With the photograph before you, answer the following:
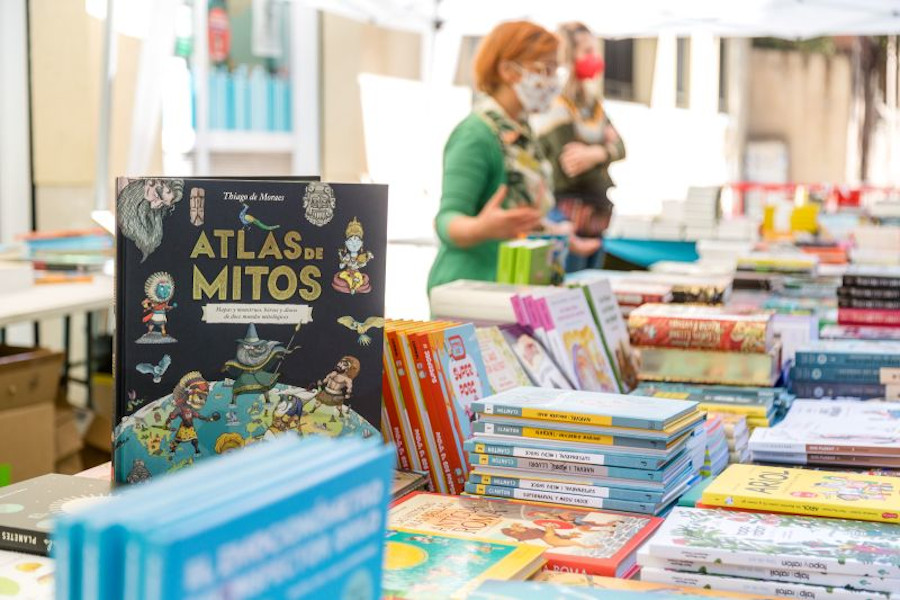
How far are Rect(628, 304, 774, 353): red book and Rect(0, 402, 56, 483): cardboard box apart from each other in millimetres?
2164

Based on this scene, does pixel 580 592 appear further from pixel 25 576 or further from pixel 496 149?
pixel 496 149

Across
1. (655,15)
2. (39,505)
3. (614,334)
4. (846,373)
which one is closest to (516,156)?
(614,334)

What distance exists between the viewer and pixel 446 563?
1.26 metres

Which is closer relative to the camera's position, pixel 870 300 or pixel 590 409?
pixel 590 409

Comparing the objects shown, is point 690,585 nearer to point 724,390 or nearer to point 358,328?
point 358,328

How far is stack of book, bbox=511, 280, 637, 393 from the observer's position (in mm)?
2176

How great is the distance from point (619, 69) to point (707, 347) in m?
11.7

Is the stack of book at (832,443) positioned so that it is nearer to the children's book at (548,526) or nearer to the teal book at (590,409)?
the teal book at (590,409)

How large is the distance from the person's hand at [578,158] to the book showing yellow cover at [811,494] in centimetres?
322

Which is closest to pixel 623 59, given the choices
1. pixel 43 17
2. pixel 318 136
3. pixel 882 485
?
pixel 318 136

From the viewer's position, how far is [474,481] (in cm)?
162

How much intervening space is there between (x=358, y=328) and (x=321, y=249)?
114mm

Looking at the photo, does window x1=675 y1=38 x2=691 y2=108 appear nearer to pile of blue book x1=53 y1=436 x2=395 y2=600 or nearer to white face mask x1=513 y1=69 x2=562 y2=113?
white face mask x1=513 y1=69 x2=562 y2=113

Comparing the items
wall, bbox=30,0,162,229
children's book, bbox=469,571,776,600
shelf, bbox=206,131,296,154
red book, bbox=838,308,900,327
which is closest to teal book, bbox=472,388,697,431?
children's book, bbox=469,571,776,600
